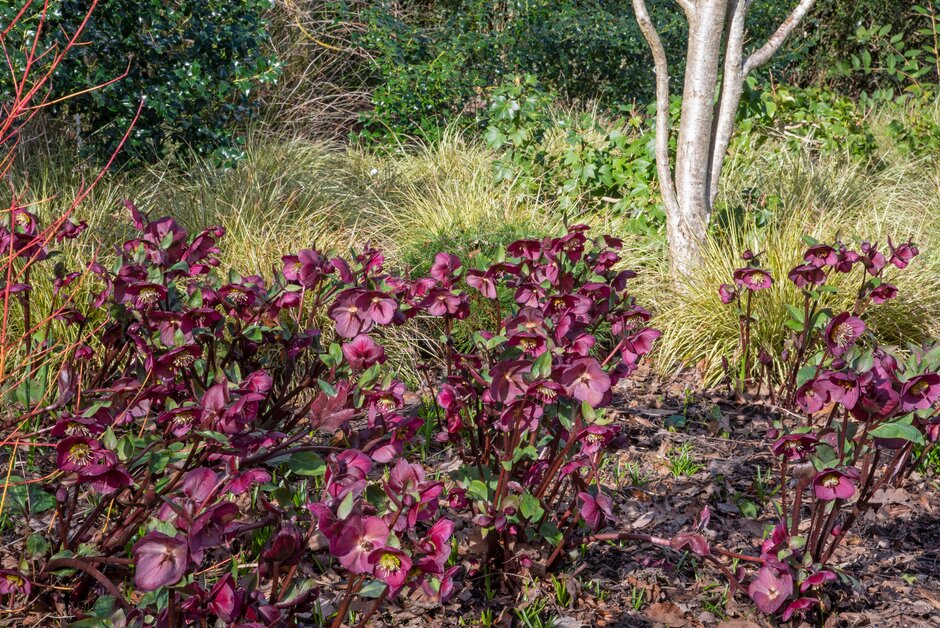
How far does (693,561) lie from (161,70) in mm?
3943

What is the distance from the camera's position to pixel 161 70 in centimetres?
479

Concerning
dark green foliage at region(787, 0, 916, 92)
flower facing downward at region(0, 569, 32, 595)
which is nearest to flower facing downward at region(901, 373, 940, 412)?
flower facing downward at region(0, 569, 32, 595)

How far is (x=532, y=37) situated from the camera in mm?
8414

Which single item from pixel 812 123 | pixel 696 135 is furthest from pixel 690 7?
pixel 812 123

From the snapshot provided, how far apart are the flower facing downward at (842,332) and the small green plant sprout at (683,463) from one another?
0.67 m

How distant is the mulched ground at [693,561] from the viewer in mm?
2195

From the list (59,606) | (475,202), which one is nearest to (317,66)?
(475,202)

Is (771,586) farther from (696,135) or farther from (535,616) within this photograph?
(696,135)

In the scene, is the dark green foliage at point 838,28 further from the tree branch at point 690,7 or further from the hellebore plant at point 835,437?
the hellebore plant at point 835,437

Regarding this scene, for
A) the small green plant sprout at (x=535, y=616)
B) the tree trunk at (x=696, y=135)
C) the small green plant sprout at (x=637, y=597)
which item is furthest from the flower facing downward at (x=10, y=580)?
the tree trunk at (x=696, y=135)

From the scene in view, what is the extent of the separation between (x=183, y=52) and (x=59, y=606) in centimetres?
378

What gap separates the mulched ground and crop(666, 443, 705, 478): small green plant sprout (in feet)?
0.05

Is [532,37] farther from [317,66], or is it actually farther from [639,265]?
[639,265]

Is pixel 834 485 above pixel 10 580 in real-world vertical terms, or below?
above
